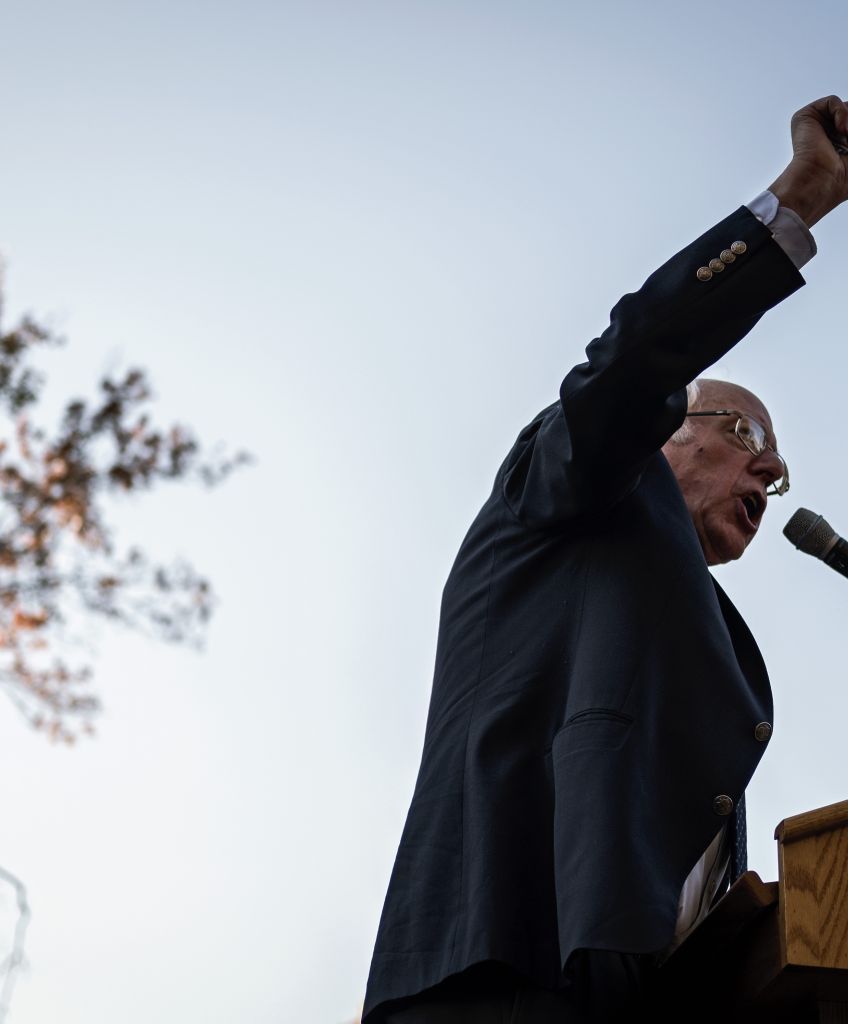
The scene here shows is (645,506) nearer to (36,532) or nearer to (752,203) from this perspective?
(752,203)

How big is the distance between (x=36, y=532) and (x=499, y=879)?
18.9 feet

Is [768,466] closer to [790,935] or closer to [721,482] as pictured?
[721,482]

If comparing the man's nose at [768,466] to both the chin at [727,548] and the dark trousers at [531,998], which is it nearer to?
the chin at [727,548]

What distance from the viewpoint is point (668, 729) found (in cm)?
162

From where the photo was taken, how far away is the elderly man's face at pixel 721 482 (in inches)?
89.3

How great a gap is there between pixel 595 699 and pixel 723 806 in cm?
20

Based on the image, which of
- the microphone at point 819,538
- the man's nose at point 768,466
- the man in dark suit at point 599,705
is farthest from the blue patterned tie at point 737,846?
the man's nose at point 768,466

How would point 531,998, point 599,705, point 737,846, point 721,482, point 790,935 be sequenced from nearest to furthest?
1. point 790,935
2. point 531,998
3. point 599,705
4. point 737,846
5. point 721,482

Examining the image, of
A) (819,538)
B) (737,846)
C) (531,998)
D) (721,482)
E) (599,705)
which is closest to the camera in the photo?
(531,998)

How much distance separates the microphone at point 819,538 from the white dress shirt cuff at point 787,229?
566 mm

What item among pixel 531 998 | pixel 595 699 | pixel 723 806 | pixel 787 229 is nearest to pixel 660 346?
pixel 787 229

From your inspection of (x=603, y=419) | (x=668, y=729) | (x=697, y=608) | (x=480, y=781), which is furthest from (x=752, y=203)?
(x=480, y=781)

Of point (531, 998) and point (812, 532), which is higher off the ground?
point (812, 532)

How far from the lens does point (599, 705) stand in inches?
63.2
